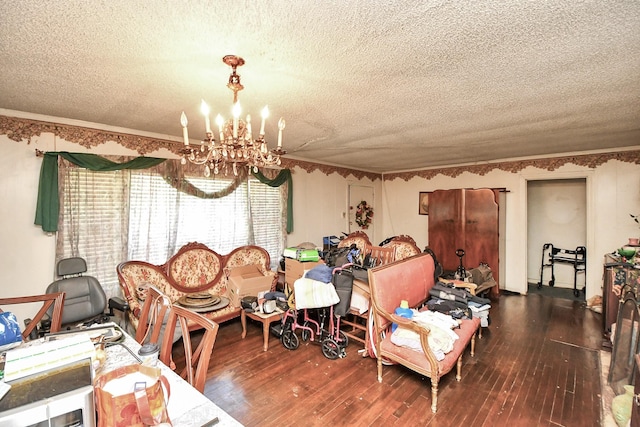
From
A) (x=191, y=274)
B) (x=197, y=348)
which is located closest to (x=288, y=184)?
(x=191, y=274)

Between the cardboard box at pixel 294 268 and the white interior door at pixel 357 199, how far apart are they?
105 inches

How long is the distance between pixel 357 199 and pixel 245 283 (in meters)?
3.71

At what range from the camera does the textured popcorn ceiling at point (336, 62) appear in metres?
1.31

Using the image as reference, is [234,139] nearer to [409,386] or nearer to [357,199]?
[409,386]

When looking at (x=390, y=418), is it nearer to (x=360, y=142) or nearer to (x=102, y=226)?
(x=360, y=142)

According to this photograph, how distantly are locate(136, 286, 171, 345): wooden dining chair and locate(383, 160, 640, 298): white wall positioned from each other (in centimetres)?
575

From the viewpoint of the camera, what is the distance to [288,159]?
4.98m

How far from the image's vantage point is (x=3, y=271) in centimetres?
263

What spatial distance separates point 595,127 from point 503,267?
2990 mm

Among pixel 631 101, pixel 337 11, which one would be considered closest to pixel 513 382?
pixel 631 101

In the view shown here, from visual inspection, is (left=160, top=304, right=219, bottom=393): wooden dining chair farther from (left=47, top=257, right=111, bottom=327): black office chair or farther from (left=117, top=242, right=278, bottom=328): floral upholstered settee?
(left=47, top=257, right=111, bottom=327): black office chair

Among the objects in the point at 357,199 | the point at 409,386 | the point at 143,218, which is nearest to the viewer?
the point at 409,386

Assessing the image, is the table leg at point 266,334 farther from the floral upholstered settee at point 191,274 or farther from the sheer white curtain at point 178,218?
the sheer white curtain at point 178,218

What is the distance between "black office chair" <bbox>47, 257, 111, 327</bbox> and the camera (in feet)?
8.67
